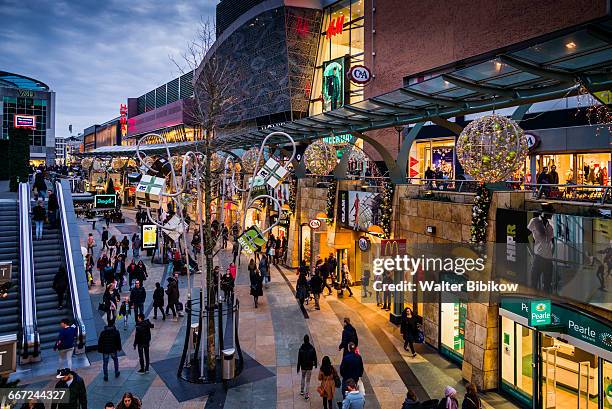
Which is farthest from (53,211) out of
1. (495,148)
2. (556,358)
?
(556,358)

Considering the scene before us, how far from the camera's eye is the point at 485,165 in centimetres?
761

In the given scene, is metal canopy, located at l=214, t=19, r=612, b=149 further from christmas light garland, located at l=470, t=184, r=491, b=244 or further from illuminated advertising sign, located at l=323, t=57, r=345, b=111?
illuminated advertising sign, located at l=323, t=57, r=345, b=111

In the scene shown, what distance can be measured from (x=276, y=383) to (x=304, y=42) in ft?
114

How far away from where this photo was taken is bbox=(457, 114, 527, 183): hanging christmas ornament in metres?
7.48

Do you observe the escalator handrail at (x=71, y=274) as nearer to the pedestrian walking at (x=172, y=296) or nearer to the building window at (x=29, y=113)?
the pedestrian walking at (x=172, y=296)

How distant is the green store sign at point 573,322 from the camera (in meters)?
7.48

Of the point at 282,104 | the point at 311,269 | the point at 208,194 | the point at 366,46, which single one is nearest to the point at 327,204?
the point at 311,269

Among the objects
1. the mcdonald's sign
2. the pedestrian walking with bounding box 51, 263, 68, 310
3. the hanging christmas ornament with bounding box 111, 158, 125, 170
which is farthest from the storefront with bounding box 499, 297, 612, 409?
the hanging christmas ornament with bounding box 111, 158, 125, 170

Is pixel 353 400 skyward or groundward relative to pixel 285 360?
skyward

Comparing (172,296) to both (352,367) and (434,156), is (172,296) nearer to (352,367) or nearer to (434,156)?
(352,367)

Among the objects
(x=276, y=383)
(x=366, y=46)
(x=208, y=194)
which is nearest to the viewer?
(x=276, y=383)

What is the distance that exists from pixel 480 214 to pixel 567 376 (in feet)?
12.8

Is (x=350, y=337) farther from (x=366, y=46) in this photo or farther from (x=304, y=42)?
(x=304, y=42)

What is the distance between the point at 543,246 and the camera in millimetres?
8750
